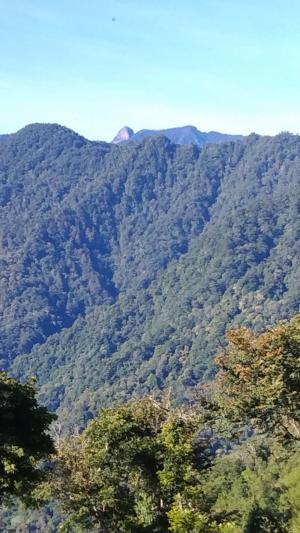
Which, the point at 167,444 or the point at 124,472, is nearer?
the point at 167,444

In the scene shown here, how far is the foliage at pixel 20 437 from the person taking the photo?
2056 centimetres

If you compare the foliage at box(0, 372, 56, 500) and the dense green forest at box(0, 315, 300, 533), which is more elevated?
the foliage at box(0, 372, 56, 500)

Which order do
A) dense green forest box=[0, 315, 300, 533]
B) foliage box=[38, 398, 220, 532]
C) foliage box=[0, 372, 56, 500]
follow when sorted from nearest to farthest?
foliage box=[0, 372, 56, 500]
dense green forest box=[0, 315, 300, 533]
foliage box=[38, 398, 220, 532]

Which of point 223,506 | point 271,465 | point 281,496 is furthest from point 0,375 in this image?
point 271,465

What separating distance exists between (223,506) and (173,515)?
1758 centimetres

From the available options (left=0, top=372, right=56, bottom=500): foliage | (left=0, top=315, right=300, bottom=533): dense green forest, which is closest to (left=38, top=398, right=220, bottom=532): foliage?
(left=0, top=315, right=300, bottom=533): dense green forest

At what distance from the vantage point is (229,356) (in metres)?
27.3

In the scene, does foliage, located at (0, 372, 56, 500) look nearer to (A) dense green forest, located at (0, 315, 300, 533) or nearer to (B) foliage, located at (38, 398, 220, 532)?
(A) dense green forest, located at (0, 315, 300, 533)

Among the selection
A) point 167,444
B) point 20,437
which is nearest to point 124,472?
point 167,444

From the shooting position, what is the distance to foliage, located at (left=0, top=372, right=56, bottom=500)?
2056cm

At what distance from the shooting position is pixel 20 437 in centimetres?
2130

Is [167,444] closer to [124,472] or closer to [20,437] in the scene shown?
[124,472]

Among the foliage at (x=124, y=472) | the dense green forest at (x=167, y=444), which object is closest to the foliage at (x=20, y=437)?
the dense green forest at (x=167, y=444)

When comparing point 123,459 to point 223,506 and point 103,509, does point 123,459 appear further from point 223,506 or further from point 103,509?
point 223,506
